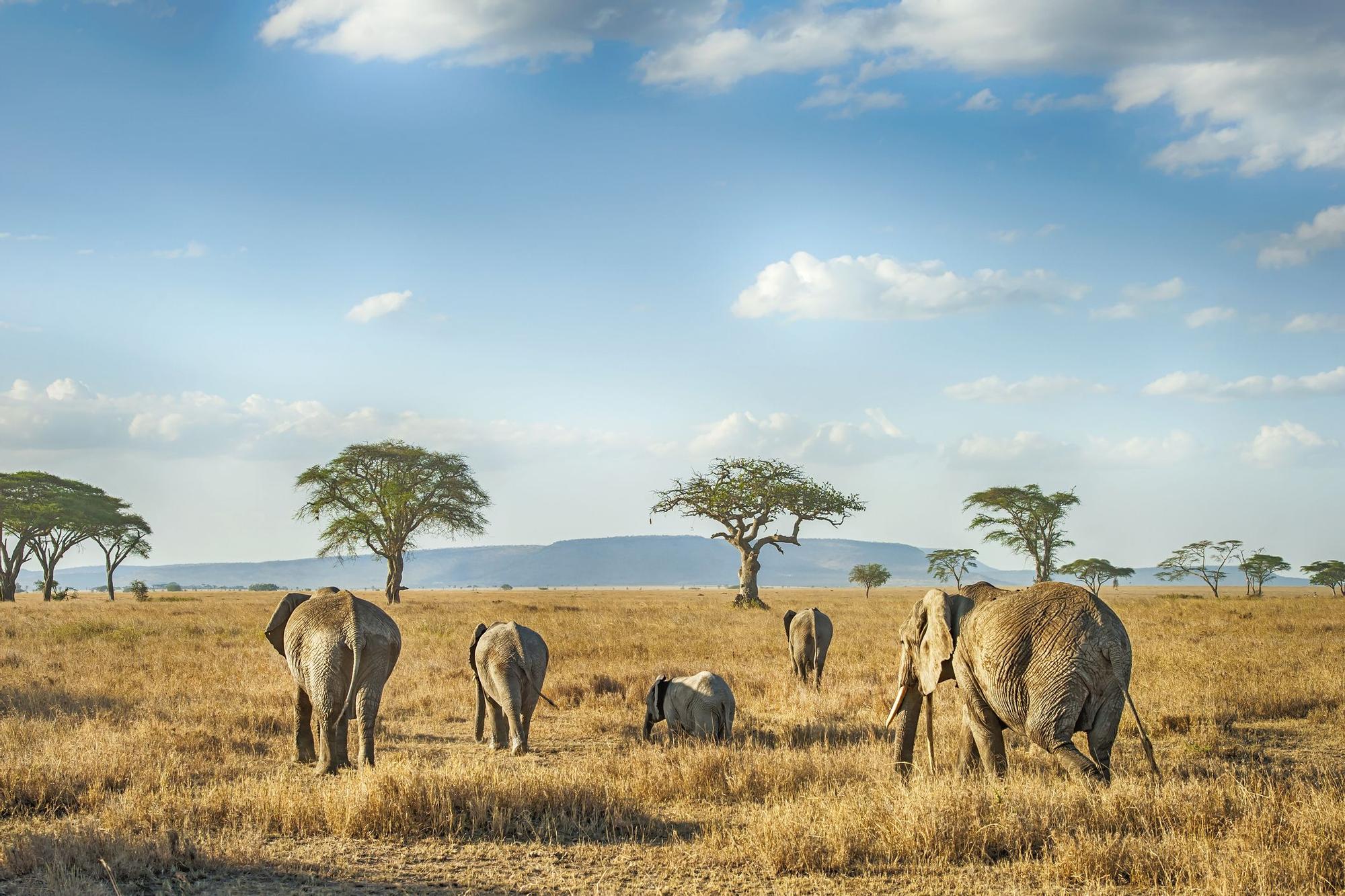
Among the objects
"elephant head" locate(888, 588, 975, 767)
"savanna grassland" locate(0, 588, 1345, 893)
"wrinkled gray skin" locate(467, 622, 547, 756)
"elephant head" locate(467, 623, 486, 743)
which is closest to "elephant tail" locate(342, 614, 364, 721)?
"savanna grassland" locate(0, 588, 1345, 893)

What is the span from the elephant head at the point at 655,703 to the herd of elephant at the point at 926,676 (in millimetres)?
18

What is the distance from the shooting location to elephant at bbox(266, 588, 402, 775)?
912 centimetres

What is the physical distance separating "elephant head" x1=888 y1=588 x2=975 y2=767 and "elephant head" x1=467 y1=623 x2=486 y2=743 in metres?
5.14

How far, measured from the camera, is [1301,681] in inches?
545

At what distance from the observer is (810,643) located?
15.5 metres

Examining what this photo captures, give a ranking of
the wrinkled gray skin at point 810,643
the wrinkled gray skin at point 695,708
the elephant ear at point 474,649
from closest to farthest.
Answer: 1. the wrinkled gray skin at point 695,708
2. the elephant ear at point 474,649
3. the wrinkled gray skin at point 810,643

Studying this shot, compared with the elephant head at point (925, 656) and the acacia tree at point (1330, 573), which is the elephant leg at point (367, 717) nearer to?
the elephant head at point (925, 656)

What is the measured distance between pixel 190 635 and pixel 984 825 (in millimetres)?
25168

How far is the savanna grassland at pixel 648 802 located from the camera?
5.96 meters

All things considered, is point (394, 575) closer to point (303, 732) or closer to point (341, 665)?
point (303, 732)

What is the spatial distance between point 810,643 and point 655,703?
4.73 m

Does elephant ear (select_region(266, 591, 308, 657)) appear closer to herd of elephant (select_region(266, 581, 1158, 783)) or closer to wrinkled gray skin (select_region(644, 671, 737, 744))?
herd of elephant (select_region(266, 581, 1158, 783))

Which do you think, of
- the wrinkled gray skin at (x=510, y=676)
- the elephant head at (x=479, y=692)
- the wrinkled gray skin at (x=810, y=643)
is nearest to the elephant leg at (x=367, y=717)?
the wrinkled gray skin at (x=510, y=676)

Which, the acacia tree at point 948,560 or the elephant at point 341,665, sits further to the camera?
the acacia tree at point 948,560
